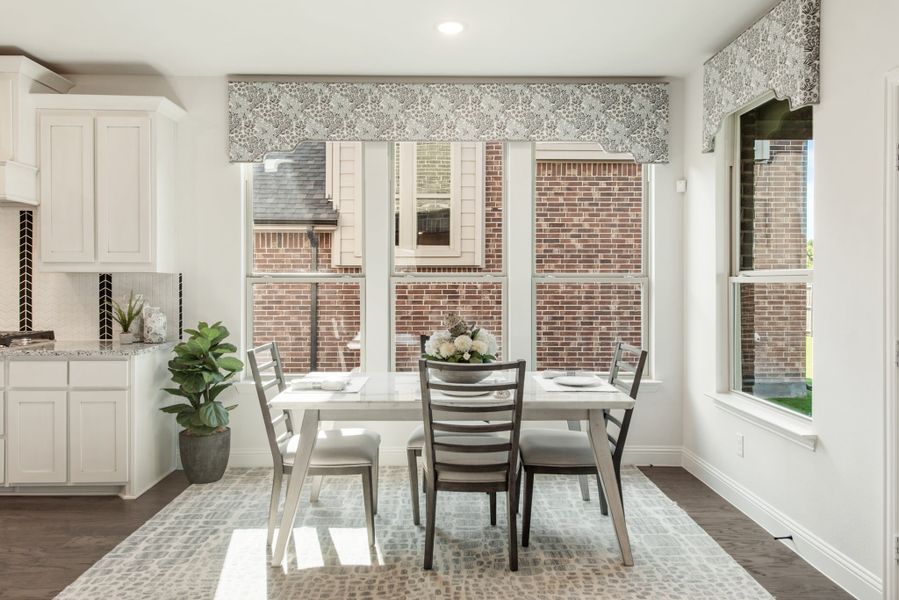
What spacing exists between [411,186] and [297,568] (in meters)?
2.65

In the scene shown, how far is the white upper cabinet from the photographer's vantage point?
3910mm

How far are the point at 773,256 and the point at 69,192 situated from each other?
430 centimetres

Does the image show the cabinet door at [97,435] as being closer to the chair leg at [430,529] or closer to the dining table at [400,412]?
the dining table at [400,412]

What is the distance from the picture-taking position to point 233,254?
4.33 metres

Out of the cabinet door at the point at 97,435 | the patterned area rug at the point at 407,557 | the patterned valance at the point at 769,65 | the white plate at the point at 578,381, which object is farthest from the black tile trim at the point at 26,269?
the patterned valance at the point at 769,65

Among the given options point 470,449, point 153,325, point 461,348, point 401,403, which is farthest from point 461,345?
point 153,325

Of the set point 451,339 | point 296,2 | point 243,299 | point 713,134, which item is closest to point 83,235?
point 243,299

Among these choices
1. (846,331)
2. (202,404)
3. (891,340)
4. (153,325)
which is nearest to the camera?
(891,340)

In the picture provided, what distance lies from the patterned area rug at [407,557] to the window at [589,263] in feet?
3.81

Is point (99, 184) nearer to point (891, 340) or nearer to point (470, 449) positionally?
point (470, 449)

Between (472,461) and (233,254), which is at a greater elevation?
(233,254)

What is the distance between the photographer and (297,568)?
2758mm

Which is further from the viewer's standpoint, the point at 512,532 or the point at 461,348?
the point at 461,348

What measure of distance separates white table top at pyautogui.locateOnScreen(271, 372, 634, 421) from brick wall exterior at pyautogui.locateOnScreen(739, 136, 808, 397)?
1027 mm
